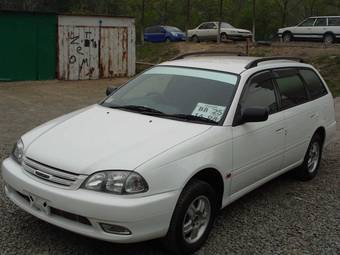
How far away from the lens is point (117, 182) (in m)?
3.63

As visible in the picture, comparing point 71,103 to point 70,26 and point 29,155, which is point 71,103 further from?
point 29,155

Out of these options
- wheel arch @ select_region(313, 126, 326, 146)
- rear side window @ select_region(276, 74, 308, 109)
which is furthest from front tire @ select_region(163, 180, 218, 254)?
wheel arch @ select_region(313, 126, 326, 146)

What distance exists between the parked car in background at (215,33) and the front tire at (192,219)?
27.0 m

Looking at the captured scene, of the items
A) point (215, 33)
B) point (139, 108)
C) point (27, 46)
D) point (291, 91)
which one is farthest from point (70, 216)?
point (215, 33)

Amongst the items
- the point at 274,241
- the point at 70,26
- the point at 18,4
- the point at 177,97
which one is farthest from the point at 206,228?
the point at 18,4

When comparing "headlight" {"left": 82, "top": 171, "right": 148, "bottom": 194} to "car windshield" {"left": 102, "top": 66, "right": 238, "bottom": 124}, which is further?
"car windshield" {"left": 102, "top": 66, "right": 238, "bottom": 124}

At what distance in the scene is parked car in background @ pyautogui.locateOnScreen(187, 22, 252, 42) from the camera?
30531mm

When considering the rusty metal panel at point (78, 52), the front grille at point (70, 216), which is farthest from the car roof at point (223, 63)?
the rusty metal panel at point (78, 52)

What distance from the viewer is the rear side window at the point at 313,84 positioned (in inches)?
245

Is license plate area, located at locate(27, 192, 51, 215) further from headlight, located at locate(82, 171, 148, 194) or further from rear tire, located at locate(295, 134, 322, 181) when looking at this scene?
rear tire, located at locate(295, 134, 322, 181)

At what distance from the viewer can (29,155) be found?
4.05 meters

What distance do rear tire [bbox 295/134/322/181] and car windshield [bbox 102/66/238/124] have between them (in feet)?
5.98

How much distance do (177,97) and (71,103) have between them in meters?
8.09

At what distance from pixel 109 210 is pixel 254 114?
66.9 inches
